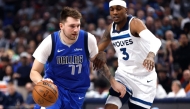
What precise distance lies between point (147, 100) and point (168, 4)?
8.32 m

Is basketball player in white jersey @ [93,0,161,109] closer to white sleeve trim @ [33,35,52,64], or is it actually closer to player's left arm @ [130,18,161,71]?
player's left arm @ [130,18,161,71]

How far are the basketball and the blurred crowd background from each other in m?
4.67

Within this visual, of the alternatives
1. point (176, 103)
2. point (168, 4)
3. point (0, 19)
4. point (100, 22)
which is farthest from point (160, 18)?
point (0, 19)

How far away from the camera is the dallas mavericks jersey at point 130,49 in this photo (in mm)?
7527

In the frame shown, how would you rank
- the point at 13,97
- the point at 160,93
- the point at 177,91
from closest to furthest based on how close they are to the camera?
the point at 177,91, the point at 160,93, the point at 13,97

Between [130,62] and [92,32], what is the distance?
306 inches

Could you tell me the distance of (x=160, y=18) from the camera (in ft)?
49.9

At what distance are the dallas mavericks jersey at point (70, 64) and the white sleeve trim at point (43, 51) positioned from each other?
79 mm

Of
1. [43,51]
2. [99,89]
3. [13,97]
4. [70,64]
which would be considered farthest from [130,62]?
[13,97]

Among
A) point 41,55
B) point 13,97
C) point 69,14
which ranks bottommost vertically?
point 13,97

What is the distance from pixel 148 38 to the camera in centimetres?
715

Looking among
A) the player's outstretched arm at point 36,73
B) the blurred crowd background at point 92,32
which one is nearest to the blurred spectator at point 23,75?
the blurred crowd background at point 92,32

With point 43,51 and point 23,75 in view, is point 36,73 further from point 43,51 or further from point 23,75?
point 23,75

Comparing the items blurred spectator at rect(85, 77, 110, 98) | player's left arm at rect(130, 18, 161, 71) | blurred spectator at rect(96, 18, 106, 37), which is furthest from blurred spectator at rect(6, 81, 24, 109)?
player's left arm at rect(130, 18, 161, 71)
